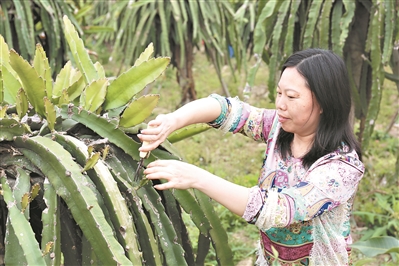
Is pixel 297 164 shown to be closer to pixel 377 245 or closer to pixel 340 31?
pixel 377 245

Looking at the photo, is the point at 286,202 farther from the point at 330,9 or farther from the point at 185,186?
the point at 330,9

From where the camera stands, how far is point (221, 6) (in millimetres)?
4445

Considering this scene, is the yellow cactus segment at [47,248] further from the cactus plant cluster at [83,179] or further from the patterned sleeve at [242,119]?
the patterned sleeve at [242,119]

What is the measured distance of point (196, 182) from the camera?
1.17 metres

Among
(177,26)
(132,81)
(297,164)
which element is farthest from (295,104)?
(177,26)

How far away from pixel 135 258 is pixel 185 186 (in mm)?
186

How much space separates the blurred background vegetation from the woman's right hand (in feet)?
2.15

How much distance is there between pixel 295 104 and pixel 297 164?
0.18 m

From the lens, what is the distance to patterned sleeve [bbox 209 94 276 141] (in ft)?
5.09

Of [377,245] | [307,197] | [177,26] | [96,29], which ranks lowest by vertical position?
[377,245]

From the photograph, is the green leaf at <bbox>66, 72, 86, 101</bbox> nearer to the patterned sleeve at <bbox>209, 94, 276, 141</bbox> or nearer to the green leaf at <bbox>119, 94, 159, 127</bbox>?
the green leaf at <bbox>119, 94, 159, 127</bbox>

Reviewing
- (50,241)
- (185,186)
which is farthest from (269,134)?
(50,241)

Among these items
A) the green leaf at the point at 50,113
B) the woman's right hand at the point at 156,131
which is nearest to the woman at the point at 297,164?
the woman's right hand at the point at 156,131

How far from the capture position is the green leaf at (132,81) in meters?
1.37
